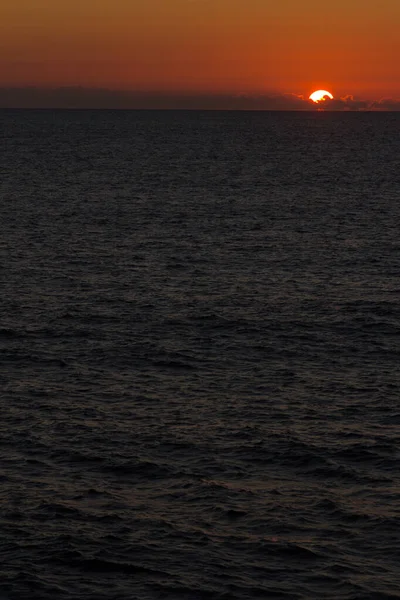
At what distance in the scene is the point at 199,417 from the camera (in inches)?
1786

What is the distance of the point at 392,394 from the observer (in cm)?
4850

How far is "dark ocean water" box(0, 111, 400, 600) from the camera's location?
32.7m

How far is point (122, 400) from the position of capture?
47469 millimetres

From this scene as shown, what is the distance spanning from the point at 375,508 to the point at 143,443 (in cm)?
1092

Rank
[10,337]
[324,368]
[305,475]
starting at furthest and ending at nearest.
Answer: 1. [10,337]
2. [324,368]
3. [305,475]

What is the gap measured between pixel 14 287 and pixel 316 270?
968 inches

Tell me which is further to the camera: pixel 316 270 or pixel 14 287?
pixel 316 270

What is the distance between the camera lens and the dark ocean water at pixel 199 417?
107 feet

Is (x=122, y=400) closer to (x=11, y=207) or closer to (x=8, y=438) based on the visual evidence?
(x=8, y=438)

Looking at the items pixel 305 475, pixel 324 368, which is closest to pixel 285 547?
pixel 305 475

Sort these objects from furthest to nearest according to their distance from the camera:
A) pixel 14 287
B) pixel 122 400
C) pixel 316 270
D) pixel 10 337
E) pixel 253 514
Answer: pixel 316 270, pixel 14 287, pixel 10 337, pixel 122 400, pixel 253 514

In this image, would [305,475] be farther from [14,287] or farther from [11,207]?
[11,207]

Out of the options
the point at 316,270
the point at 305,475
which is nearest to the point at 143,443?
the point at 305,475

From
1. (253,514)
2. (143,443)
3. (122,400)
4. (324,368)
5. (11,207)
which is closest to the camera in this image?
(253,514)
